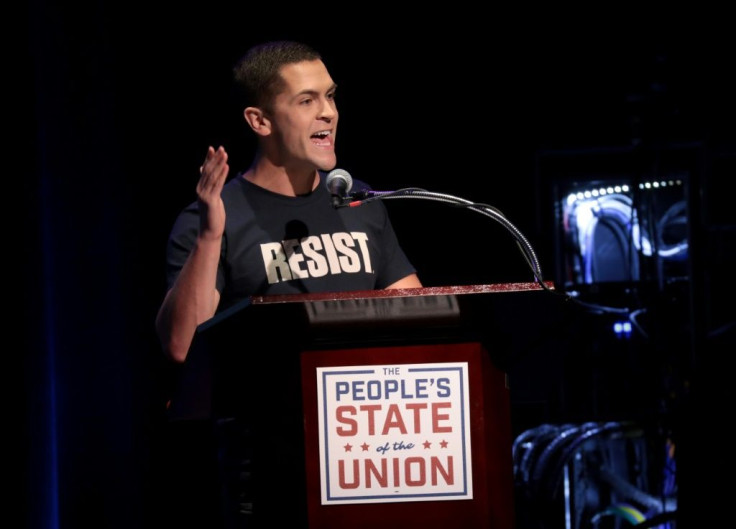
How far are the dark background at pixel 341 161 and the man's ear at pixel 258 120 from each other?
1.06 metres

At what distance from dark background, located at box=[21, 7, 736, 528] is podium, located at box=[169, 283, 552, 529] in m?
1.73

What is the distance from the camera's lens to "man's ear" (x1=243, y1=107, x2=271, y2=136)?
260 centimetres

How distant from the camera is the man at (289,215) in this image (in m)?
2.40

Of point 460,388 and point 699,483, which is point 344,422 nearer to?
point 460,388

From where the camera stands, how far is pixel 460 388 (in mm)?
1765

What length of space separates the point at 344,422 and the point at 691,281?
284 centimetres

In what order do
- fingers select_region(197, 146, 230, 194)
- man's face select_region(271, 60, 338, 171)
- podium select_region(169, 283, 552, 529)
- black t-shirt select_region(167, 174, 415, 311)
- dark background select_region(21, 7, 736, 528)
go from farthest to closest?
dark background select_region(21, 7, 736, 528)
man's face select_region(271, 60, 338, 171)
black t-shirt select_region(167, 174, 415, 311)
fingers select_region(197, 146, 230, 194)
podium select_region(169, 283, 552, 529)

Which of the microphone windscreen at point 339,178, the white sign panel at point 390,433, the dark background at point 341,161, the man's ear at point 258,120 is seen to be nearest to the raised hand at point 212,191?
the microphone windscreen at point 339,178

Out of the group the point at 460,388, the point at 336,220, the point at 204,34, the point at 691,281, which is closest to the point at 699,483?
the point at 691,281

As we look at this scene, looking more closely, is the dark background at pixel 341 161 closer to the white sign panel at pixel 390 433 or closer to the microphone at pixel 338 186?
the microphone at pixel 338 186

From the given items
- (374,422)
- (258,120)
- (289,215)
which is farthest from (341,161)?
(374,422)

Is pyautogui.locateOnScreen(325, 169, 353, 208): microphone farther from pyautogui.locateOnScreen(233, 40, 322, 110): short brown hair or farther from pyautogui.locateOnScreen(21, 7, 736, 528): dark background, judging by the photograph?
pyautogui.locateOnScreen(21, 7, 736, 528): dark background

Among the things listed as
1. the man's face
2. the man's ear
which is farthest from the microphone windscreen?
the man's ear

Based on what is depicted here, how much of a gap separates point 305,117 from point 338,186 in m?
0.61
